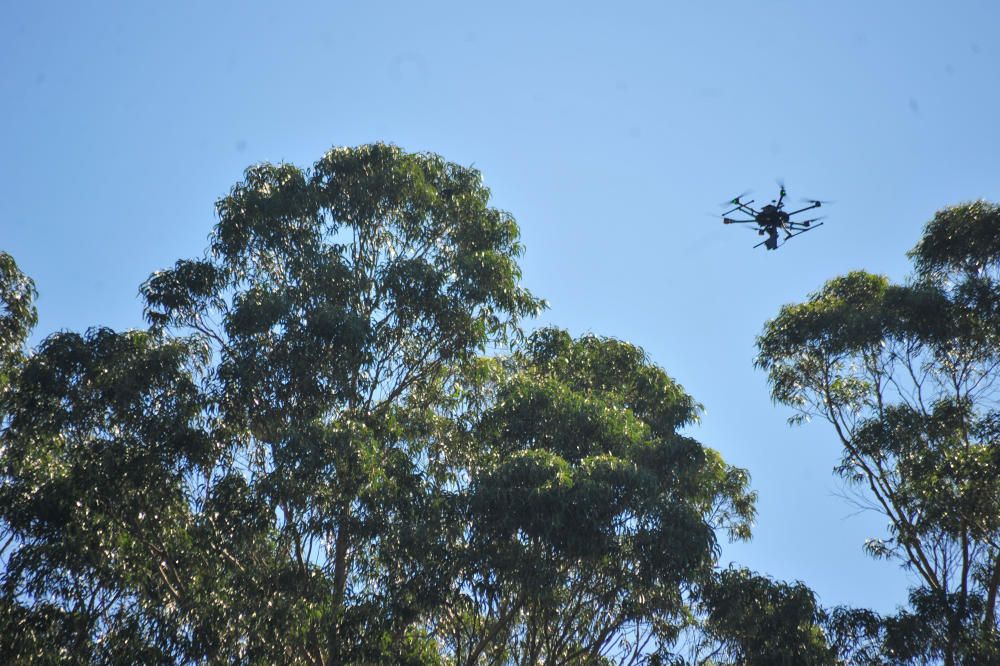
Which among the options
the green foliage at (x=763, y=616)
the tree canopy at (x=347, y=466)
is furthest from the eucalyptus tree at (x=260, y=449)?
the green foliage at (x=763, y=616)

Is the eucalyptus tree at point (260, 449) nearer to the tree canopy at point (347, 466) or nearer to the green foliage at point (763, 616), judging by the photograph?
the tree canopy at point (347, 466)

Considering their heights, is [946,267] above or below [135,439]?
above

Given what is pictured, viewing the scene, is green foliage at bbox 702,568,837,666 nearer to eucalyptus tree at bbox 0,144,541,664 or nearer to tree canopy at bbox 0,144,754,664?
tree canopy at bbox 0,144,754,664

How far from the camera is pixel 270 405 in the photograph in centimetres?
1723

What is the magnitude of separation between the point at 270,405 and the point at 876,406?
10.5 meters

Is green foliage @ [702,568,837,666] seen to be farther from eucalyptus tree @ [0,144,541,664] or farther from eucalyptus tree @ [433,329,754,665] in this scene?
eucalyptus tree @ [0,144,541,664]

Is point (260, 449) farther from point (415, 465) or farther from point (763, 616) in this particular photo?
point (763, 616)

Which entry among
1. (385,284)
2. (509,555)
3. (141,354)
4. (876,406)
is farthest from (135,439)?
(876,406)

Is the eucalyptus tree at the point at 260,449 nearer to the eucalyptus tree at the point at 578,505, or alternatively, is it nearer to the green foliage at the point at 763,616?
the eucalyptus tree at the point at 578,505

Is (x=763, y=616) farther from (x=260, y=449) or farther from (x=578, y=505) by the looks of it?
(x=260, y=449)

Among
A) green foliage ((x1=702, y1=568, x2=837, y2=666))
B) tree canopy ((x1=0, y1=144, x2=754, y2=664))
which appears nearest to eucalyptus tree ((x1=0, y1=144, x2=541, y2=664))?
tree canopy ((x1=0, y1=144, x2=754, y2=664))

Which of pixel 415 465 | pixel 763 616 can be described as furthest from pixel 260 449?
pixel 763 616

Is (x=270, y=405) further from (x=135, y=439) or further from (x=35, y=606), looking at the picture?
(x=35, y=606)

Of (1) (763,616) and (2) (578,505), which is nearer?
(2) (578,505)
